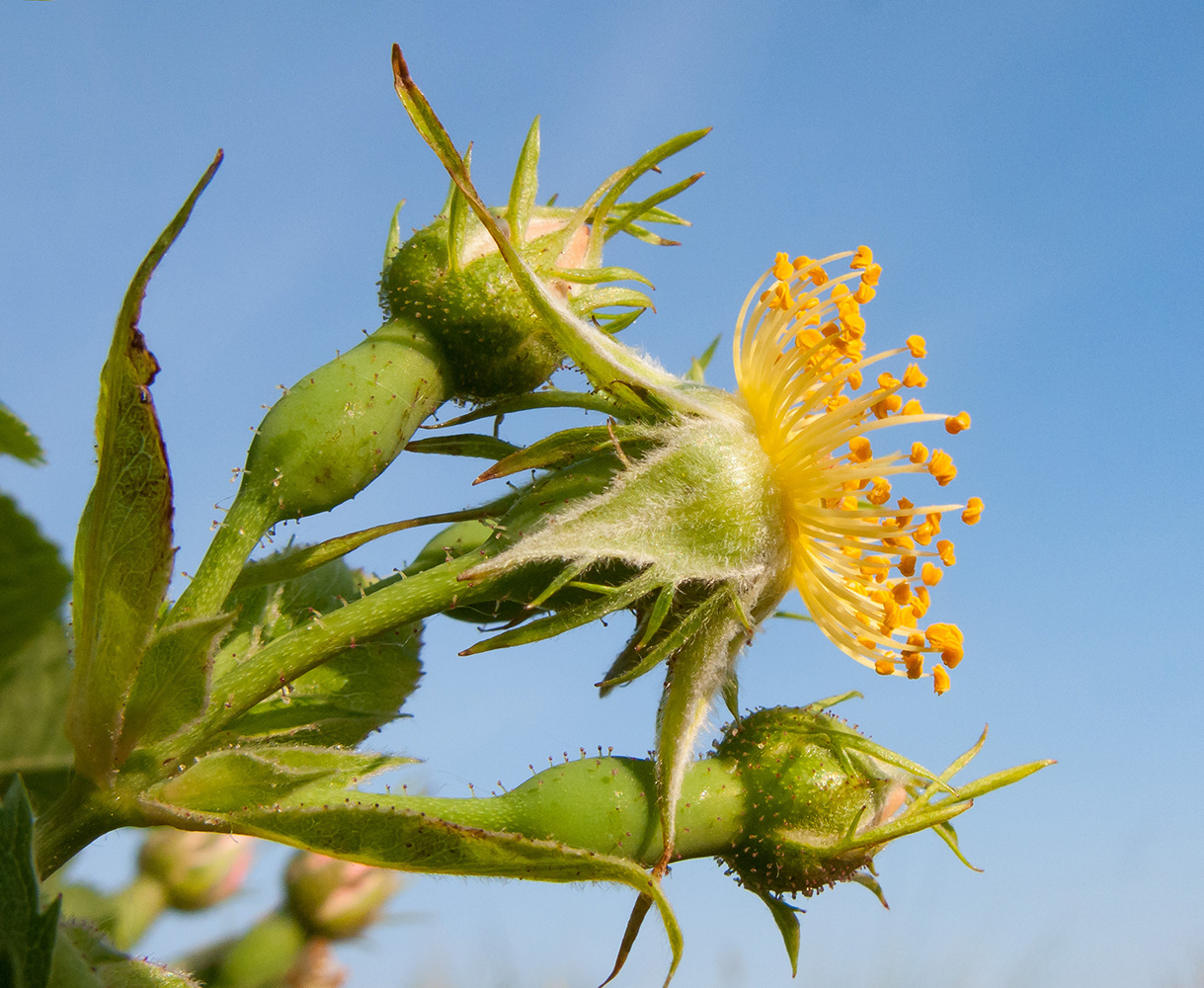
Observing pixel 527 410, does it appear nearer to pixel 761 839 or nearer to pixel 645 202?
pixel 645 202

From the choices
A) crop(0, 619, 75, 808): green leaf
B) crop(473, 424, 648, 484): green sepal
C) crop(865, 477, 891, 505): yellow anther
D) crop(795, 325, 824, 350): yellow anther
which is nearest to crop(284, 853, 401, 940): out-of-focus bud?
crop(0, 619, 75, 808): green leaf

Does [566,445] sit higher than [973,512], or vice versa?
[973,512]

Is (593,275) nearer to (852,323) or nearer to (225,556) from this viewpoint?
(852,323)

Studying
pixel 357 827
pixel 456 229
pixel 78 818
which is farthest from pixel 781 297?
pixel 78 818

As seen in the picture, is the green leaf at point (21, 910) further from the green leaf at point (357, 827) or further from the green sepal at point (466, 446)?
the green sepal at point (466, 446)

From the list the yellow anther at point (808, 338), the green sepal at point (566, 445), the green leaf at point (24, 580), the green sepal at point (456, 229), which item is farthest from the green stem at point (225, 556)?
the yellow anther at point (808, 338)

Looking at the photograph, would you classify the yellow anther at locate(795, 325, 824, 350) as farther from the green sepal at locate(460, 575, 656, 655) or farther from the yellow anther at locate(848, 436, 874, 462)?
the green sepal at locate(460, 575, 656, 655)
